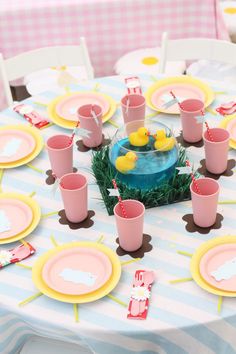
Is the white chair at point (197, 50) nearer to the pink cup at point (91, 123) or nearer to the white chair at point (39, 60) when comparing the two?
the white chair at point (39, 60)

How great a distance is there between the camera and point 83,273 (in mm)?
1575

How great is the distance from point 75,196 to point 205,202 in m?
0.35

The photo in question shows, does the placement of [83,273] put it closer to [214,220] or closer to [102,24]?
[214,220]

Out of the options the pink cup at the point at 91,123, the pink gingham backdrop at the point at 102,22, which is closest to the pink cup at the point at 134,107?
the pink cup at the point at 91,123

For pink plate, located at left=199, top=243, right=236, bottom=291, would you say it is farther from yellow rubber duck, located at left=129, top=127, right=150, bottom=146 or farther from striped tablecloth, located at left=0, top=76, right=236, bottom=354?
yellow rubber duck, located at left=129, top=127, right=150, bottom=146

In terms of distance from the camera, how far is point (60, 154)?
1846 millimetres

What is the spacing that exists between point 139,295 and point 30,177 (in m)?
0.63

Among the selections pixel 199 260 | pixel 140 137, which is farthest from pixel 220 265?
pixel 140 137

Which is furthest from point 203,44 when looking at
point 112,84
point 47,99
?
point 47,99

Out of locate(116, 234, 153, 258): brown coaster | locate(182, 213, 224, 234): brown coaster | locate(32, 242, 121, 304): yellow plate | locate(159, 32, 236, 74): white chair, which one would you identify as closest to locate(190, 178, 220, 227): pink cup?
locate(182, 213, 224, 234): brown coaster

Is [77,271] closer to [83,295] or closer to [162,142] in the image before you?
[83,295]

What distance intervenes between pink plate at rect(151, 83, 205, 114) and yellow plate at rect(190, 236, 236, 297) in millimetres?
717

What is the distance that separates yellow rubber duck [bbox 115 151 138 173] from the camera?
68.6 inches

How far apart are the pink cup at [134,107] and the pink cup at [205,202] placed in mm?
453
